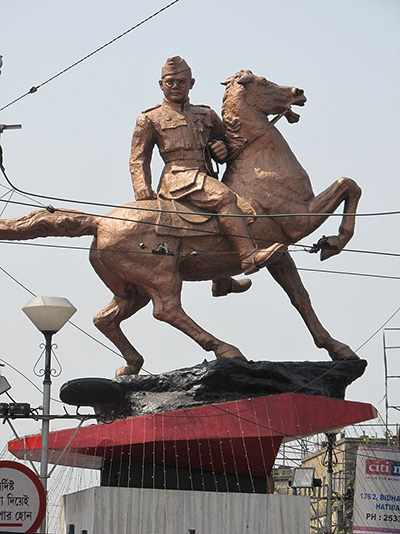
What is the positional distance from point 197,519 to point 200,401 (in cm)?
192

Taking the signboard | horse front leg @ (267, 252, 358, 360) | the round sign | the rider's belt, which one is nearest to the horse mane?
the rider's belt

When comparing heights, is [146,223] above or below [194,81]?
below

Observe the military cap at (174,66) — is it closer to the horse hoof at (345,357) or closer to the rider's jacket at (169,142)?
the rider's jacket at (169,142)

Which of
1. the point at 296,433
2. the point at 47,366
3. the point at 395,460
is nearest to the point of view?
the point at 47,366

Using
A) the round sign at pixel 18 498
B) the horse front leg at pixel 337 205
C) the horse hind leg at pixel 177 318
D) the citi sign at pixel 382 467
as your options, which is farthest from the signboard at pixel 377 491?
the round sign at pixel 18 498

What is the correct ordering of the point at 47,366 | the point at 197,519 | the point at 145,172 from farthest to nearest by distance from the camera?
1. the point at 145,172
2. the point at 197,519
3. the point at 47,366

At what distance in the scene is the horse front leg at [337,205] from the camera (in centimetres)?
1666

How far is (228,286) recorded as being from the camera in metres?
17.8

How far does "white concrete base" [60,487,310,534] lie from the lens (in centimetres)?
1441

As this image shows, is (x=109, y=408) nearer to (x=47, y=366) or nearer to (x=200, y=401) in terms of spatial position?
(x=200, y=401)

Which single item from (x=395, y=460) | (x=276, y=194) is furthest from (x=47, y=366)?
(x=395, y=460)

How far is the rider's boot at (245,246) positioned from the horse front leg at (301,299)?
107 centimetres

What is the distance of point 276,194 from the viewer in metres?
16.7

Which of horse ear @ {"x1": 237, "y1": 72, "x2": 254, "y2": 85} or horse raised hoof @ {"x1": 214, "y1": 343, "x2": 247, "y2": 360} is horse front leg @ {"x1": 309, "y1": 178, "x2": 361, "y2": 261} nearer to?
horse raised hoof @ {"x1": 214, "y1": 343, "x2": 247, "y2": 360}
